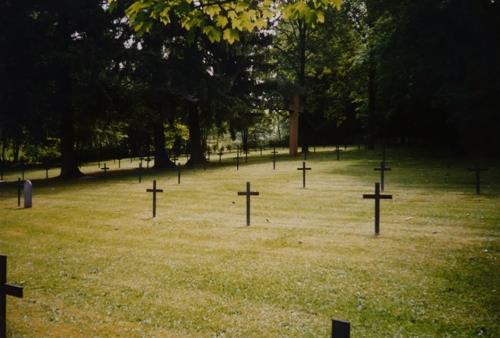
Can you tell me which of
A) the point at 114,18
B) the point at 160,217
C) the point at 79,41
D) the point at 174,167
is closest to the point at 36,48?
the point at 79,41

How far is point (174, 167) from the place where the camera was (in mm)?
37312

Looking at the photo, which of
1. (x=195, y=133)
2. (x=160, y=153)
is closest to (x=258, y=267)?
(x=160, y=153)

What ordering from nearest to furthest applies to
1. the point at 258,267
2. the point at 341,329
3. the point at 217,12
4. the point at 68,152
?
1. the point at 341,329
2. the point at 217,12
3. the point at 258,267
4. the point at 68,152

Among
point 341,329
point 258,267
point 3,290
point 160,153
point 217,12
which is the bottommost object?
point 258,267

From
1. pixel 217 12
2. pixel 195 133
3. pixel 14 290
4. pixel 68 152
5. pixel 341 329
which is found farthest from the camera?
pixel 195 133

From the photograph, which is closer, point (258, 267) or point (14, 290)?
point (14, 290)

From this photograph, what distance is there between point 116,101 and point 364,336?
28.0 metres

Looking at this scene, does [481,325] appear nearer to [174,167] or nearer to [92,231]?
[92,231]

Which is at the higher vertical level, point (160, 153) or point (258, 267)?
point (160, 153)

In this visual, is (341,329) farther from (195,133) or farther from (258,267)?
(195,133)

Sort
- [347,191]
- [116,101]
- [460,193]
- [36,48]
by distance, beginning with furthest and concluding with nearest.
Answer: [116,101], [36,48], [347,191], [460,193]

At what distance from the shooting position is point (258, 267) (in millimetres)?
8938

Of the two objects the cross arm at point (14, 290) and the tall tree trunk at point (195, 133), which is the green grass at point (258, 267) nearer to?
the cross arm at point (14, 290)

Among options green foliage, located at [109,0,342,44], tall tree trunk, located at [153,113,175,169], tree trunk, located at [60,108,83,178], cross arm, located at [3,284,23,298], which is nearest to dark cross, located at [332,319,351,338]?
cross arm, located at [3,284,23,298]
